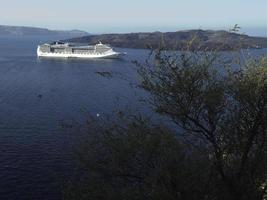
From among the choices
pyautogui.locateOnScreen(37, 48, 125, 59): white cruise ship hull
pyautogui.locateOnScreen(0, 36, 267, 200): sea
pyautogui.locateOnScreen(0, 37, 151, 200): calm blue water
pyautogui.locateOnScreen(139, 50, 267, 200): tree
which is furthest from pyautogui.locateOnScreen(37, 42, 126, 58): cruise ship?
pyautogui.locateOnScreen(139, 50, 267, 200): tree

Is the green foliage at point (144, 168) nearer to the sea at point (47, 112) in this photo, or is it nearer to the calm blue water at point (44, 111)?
the sea at point (47, 112)

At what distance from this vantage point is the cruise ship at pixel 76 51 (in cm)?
15112

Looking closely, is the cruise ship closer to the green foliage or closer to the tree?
the green foliage

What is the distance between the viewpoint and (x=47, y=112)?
6481 centimetres

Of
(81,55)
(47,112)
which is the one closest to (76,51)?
(81,55)

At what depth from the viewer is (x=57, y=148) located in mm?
45938

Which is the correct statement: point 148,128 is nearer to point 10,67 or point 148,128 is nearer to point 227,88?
point 227,88

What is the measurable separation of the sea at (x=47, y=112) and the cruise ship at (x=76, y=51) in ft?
70.4

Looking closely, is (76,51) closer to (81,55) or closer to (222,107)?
(81,55)

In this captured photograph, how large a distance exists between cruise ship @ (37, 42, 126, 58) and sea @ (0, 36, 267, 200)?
70.4ft

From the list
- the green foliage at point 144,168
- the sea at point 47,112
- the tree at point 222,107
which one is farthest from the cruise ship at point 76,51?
the tree at point 222,107

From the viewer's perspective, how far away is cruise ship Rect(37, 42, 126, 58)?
151125mm

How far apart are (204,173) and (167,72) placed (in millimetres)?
3414

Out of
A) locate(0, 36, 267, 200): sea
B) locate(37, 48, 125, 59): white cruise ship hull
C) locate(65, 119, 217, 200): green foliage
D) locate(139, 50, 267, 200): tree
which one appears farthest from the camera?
locate(37, 48, 125, 59): white cruise ship hull
